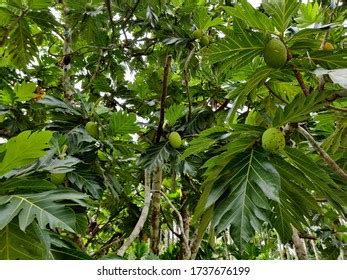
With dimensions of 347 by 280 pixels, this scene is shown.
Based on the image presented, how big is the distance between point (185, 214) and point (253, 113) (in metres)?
0.99

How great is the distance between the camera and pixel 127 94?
279 centimetres

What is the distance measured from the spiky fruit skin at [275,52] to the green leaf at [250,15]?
0.15 feet

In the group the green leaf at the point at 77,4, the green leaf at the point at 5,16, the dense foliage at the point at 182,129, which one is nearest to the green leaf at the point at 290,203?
the dense foliage at the point at 182,129

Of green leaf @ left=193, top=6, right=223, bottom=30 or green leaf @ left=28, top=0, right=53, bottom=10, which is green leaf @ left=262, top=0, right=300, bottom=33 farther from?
green leaf @ left=28, top=0, right=53, bottom=10

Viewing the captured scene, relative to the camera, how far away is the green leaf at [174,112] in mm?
2061

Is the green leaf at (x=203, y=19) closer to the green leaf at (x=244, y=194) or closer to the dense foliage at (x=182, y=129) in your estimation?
the dense foliage at (x=182, y=129)

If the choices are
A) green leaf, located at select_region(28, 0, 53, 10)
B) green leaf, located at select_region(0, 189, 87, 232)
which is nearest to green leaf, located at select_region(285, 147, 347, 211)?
green leaf, located at select_region(0, 189, 87, 232)

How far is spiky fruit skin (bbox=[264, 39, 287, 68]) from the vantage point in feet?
3.67

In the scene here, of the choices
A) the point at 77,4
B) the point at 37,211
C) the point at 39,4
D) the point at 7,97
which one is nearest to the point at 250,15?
the point at 37,211

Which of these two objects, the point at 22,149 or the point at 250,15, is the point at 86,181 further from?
the point at 250,15

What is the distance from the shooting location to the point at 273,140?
46.6 inches

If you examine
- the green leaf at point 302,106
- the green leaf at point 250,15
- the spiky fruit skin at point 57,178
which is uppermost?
the green leaf at point 250,15

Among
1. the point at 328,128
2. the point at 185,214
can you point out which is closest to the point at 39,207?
the point at 328,128

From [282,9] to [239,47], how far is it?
157 millimetres
